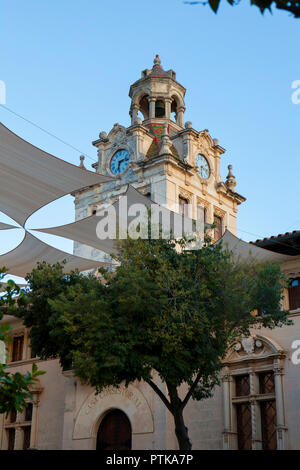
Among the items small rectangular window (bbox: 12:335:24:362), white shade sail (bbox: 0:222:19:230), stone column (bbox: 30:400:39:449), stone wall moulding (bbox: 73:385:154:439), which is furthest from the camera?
small rectangular window (bbox: 12:335:24:362)

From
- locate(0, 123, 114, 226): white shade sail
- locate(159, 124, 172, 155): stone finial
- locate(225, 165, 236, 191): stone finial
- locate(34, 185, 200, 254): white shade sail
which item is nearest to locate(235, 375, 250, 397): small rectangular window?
locate(34, 185, 200, 254): white shade sail

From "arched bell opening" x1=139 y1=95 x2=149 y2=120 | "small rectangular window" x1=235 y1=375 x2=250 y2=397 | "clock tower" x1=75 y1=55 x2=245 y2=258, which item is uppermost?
"arched bell opening" x1=139 y1=95 x2=149 y2=120

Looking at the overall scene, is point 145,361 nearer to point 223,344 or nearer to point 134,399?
point 223,344

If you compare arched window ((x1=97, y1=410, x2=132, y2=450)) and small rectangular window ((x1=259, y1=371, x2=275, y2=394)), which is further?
arched window ((x1=97, y1=410, x2=132, y2=450))

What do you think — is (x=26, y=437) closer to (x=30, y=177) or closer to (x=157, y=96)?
(x=30, y=177)

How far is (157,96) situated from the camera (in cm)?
4309

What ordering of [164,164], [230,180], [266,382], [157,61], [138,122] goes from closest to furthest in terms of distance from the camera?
1. [266,382]
2. [164,164]
3. [138,122]
4. [230,180]
5. [157,61]

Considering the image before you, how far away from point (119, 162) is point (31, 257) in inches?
624

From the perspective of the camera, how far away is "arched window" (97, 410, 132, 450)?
25.4m

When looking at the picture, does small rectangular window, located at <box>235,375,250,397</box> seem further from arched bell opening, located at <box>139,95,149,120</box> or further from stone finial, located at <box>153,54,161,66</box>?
stone finial, located at <box>153,54,161,66</box>

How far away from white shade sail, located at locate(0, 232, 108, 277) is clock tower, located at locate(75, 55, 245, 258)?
11195 mm

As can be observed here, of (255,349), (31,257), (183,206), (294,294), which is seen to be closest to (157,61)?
(183,206)

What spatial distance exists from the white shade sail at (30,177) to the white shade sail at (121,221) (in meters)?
1.96

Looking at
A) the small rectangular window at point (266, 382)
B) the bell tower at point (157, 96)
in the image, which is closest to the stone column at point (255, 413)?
the small rectangular window at point (266, 382)
